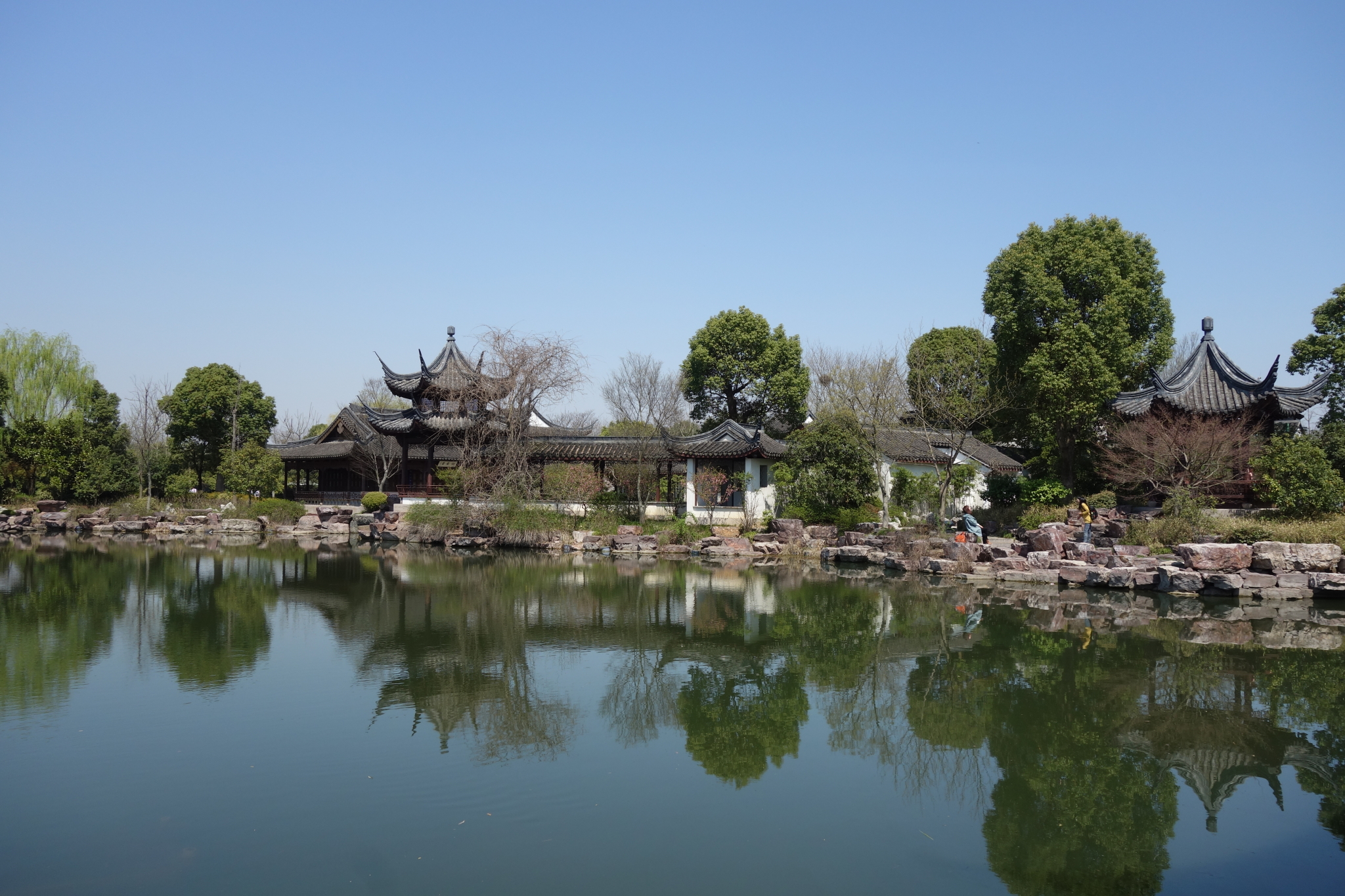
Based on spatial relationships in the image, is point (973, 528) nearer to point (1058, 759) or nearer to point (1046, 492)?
point (1046, 492)

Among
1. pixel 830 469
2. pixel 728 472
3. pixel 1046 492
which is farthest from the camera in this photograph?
pixel 728 472

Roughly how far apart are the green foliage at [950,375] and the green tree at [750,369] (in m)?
5.54

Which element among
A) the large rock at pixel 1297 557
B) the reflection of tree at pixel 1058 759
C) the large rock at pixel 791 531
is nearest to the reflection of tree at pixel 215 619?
the reflection of tree at pixel 1058 759

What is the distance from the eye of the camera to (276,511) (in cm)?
2794

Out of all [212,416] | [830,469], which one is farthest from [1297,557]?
[212,416]

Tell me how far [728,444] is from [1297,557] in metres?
13.5

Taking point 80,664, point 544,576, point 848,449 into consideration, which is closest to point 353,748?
point 80,664

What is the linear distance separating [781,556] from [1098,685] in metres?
11.8

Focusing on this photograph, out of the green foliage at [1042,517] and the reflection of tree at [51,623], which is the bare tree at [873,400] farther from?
the reflection of tree at [51,623]

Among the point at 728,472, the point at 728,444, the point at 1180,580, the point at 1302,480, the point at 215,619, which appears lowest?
the point at 215,619

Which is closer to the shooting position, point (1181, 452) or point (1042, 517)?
point (1181, 452)

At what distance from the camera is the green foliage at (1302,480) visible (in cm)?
1619

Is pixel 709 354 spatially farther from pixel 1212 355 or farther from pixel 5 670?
pixel 5 670

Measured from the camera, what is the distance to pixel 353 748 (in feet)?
21.6
